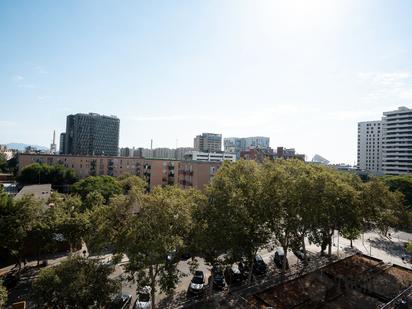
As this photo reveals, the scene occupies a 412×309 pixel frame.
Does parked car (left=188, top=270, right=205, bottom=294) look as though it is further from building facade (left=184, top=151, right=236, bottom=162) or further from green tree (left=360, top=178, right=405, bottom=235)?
building facade (left=184, top=151, right=236, bottom=162)

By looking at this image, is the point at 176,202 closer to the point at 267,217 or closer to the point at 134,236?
the point at 134,236

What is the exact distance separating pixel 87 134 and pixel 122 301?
564 feet

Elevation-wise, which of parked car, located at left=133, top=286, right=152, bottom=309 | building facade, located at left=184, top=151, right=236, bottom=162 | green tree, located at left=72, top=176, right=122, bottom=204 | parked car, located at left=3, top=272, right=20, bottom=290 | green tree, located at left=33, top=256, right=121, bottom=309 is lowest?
parked car, located at left=3, top=272, right=20, bottom=290

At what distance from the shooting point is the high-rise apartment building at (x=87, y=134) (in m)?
174

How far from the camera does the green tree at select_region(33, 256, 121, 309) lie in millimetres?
14719

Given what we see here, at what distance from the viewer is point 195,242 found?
61.7 feet

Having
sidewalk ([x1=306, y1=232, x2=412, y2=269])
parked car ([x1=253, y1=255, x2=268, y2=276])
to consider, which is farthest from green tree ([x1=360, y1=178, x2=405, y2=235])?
parked car ([x1=253, y1=255, x2=268, y2=276])

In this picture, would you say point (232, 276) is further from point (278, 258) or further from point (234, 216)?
point (234, 216)

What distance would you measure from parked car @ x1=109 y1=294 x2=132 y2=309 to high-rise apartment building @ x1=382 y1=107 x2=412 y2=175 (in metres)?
128

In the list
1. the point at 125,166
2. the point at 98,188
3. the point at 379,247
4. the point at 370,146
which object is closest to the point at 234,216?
the point at 379,247

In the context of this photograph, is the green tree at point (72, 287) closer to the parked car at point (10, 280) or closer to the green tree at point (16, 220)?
the green tree at point (16, 220)

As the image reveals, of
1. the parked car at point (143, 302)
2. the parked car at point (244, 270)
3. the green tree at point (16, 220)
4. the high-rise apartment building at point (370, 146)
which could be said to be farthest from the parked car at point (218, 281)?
the high-rise apartment building at point (370, 146)

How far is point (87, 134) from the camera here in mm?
175625

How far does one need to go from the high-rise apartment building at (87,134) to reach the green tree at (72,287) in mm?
162449
